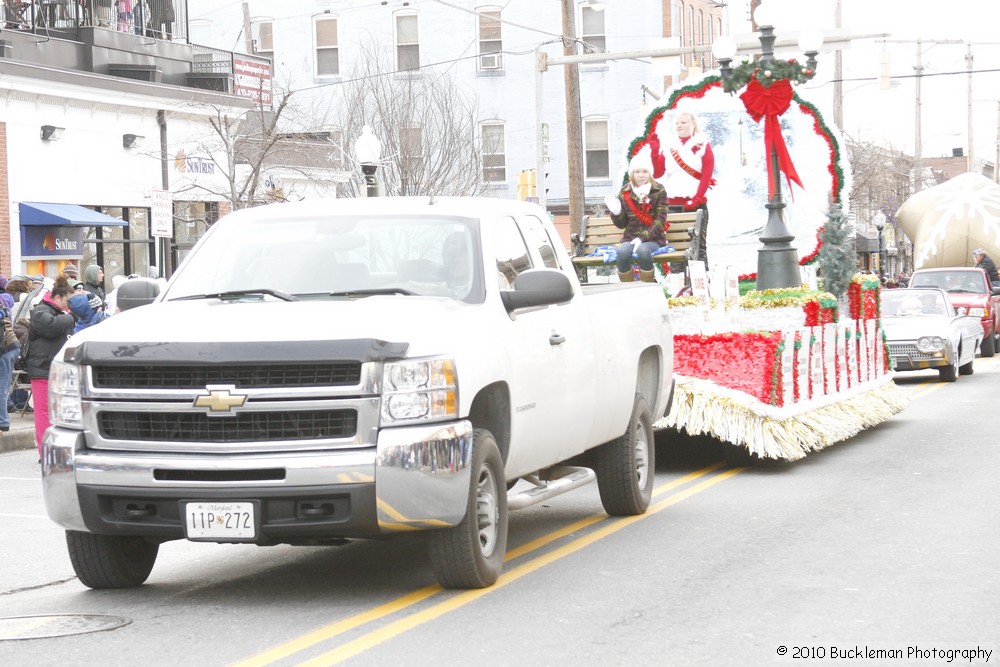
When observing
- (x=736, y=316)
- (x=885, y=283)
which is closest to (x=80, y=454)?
(x=736, y=316)

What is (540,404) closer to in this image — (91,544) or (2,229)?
(91,544)

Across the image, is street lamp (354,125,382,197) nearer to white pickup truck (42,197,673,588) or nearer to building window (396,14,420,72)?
white pickup truck (42,197,673,588)

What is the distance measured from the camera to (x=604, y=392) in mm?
9367

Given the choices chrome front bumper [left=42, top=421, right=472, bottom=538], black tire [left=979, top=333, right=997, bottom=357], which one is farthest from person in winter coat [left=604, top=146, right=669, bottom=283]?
black tire [left=979, top=333, right=997, bottom=357]

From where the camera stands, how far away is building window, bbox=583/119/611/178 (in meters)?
50.0

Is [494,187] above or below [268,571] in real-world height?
above

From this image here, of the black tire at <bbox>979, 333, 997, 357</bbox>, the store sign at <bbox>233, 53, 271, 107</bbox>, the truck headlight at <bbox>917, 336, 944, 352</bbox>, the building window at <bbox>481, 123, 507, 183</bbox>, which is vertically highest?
the store sign at <bbox>233, 53, 271, 107</bbox>

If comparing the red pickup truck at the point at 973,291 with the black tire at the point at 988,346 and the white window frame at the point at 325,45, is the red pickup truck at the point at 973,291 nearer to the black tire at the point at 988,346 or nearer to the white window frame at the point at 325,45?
the black tire at the point at 988,346

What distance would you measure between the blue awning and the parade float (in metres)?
11.7

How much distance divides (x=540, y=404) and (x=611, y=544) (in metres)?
1.20

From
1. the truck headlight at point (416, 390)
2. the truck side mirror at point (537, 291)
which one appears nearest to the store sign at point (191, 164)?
the truck side mirror at point (537, 291)

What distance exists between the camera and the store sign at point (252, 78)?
32.8 m

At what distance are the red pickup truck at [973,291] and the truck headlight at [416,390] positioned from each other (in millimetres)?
23509

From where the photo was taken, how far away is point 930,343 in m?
22.6
